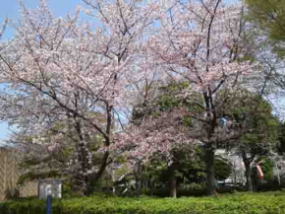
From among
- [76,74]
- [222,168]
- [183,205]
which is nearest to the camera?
[183,205]

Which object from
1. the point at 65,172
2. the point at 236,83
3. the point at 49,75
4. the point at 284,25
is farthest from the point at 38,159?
the point at 284,25

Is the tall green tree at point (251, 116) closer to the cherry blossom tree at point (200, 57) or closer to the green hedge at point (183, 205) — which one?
the cherry blossom tree at point (200, 57)

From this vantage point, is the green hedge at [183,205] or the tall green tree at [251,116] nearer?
the green hedge at [183,205]

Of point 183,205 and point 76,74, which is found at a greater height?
point 76,74

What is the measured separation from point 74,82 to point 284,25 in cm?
640

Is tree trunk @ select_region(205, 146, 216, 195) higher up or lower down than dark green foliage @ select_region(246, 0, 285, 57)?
lower down

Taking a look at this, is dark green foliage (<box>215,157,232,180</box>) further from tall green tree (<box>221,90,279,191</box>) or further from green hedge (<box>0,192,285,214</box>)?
green hedge (<box>0,192,285,214</box>)

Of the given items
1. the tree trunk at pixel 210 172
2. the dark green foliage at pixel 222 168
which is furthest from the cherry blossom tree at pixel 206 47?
the dark green foliage at pixel 222 168

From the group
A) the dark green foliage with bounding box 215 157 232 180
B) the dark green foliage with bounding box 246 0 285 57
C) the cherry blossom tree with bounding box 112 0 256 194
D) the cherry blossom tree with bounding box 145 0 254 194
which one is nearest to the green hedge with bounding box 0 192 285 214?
the cherry blossom tree with bounding box 112 0 256 194

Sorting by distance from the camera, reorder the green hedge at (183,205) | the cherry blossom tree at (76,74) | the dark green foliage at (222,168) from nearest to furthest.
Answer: the green hedge at (183,205) < the cherry blossom tree at (76,74) < the dark green foliage at (222,168)

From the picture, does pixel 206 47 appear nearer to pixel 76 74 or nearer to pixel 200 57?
pixel 200 57

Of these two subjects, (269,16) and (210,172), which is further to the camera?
(269,16)

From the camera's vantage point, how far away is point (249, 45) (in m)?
13.4

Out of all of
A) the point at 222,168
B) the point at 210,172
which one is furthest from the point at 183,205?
the point at 222,168
